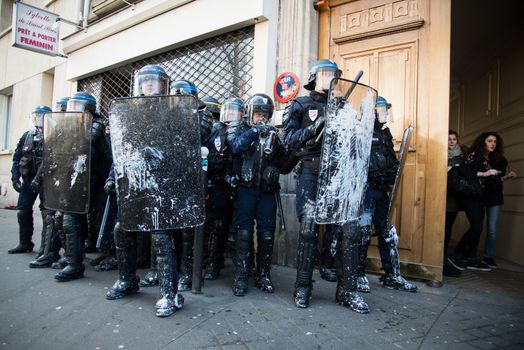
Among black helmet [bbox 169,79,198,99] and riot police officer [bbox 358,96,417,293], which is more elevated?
black helmet [bbox 169,79,198,99]

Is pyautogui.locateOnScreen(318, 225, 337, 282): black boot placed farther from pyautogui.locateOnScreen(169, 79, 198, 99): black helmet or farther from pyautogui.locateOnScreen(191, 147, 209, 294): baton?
pyautogui.locateOnScreen(169, 79, 198, 99): black helmet

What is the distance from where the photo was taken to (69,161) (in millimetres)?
3219

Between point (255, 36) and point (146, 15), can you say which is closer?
point (255, 36)

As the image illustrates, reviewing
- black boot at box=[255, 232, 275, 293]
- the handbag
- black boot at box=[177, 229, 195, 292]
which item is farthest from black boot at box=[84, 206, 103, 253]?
the handbag

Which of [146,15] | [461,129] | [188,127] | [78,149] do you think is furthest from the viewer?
[461,129]

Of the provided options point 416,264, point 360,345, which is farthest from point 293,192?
point 360,345

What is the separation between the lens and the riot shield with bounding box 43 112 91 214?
318 cm

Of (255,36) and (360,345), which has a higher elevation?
(255,36)

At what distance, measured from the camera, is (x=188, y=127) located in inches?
93.7

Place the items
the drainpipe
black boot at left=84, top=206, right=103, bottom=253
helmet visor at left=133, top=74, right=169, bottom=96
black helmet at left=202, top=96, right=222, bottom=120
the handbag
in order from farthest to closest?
the drainpipe
the handbag
black boot at left=84, top=206, right=103, bottom=253
black helmet at left=202, top=96, right=222, bottom=120
helmet visor at left=133, top=74, right=169, bottom=96

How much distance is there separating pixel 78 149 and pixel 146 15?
4.09 meters

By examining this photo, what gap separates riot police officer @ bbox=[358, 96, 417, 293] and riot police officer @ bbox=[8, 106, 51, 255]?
13.3 ft

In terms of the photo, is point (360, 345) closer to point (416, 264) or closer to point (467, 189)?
point (416, 264)

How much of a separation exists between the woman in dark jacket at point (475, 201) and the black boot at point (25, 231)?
5.64 meters
